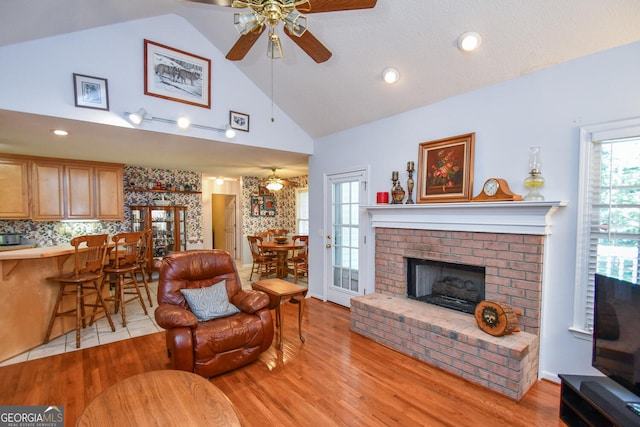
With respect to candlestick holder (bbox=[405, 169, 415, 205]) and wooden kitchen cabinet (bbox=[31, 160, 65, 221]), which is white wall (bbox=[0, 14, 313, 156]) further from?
wooden kitchen cabinet (bbox=[31, 160, 65, 221])

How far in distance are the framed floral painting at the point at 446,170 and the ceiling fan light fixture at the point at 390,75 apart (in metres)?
0.78

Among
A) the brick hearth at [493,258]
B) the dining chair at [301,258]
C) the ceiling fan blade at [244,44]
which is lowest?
the dining chair at [301,258]

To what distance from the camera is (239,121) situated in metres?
3.83

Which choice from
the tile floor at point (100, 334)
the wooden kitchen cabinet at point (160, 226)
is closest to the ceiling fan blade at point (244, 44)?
the tile floor at point (100, 334)

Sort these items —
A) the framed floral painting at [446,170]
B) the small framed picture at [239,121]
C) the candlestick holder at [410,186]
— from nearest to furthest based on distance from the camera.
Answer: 1. the framed floral painting at [446,170]
2. the candlestick holder at [410,186]
3. the small framed picture at [239,121]

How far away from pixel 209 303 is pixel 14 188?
4036 mm

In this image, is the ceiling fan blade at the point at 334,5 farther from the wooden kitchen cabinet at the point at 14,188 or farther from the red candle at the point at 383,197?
the wooden kitchen cabinet at the point at 14,188

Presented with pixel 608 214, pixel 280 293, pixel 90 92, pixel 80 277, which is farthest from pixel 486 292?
pixel 90 92

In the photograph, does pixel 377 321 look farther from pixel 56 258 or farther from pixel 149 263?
pixel 149 263

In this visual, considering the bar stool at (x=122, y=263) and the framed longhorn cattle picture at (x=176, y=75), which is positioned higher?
the framed longhorn cattle picture at (x=176, y=75)

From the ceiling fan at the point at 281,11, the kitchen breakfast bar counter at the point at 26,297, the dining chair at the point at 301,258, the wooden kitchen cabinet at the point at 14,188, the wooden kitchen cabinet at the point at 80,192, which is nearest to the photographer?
the ceiling fan at the point at 281,11

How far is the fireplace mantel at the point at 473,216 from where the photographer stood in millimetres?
2373

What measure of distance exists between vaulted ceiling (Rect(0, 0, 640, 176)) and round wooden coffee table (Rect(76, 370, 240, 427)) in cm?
282

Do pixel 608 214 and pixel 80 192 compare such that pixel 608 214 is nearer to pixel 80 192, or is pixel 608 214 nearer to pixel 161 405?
pixel 161 405
